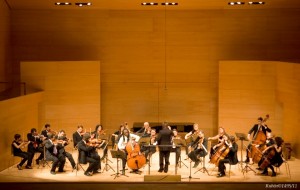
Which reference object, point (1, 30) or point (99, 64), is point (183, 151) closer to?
point (99, 64)

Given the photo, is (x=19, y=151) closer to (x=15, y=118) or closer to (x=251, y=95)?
(x=15, y=118)

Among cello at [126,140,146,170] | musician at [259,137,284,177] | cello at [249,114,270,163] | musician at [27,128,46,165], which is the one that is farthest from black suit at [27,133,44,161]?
musician at [259,137,284,177]

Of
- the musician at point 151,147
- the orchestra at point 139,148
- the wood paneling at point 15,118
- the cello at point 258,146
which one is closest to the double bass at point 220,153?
the orchestra at point 139,148

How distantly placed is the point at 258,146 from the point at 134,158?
3138 mm

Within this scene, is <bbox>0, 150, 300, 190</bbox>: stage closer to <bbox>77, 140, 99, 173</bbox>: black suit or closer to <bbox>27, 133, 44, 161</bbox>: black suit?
<bbox>77, 140, 99, 173</bbox>: black suit

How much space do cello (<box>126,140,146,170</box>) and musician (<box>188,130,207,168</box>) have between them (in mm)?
1357

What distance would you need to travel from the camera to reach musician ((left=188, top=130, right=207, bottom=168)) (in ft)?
44.3

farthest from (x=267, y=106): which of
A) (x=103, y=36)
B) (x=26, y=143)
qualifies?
(x=26, y=143)

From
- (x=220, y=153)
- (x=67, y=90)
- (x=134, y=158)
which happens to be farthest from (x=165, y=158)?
(x=67, y=90)

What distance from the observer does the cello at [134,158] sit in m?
13.1

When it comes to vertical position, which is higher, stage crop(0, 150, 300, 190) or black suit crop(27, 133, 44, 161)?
black suit crop(27, 133, 44, 161)

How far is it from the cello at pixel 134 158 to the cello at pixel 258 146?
283 cm

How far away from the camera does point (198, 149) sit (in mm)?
13555

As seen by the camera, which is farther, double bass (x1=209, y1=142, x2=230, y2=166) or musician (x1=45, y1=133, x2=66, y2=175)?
musician (x1=45, y1=133, x2=66, y2=175)
